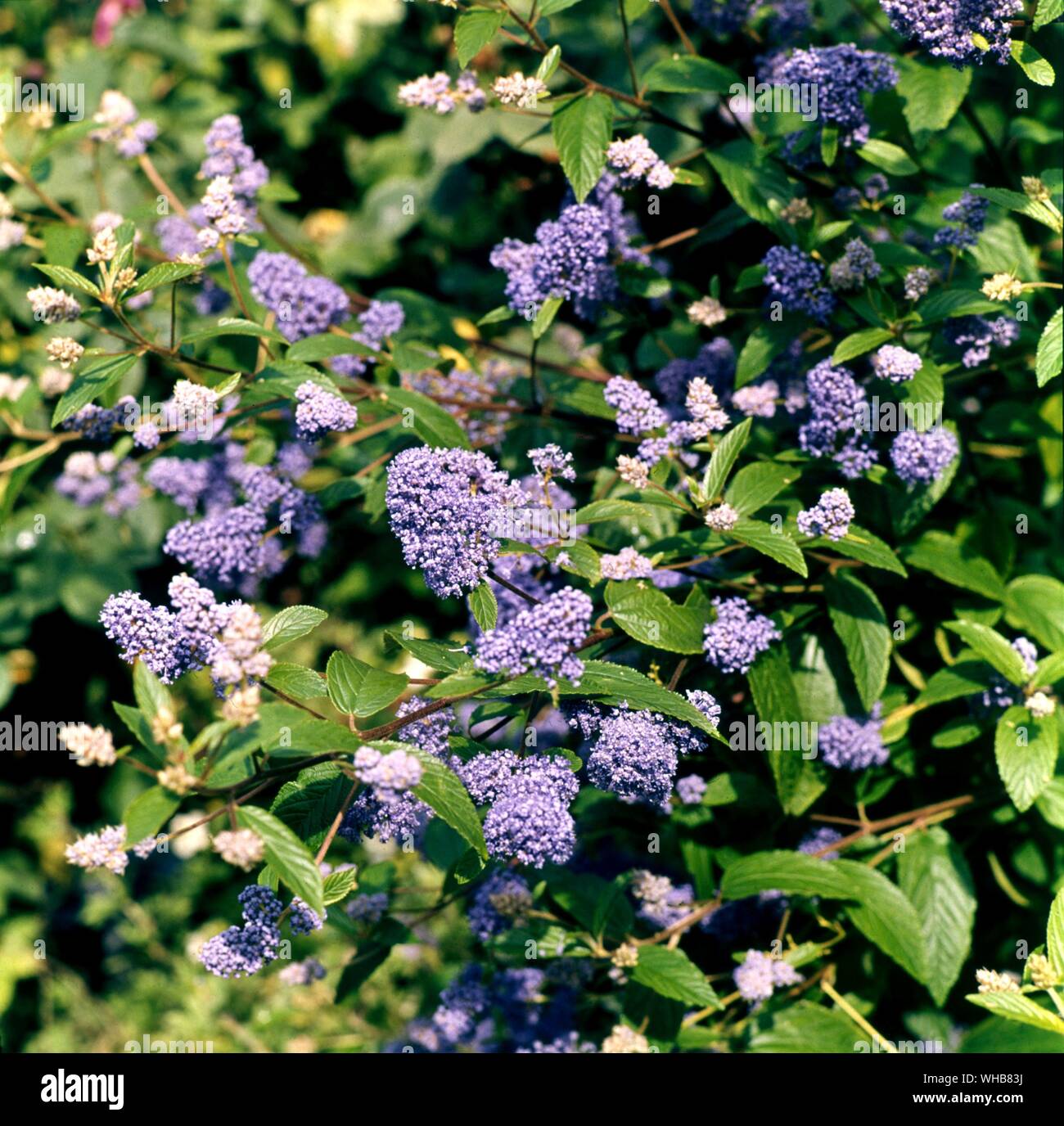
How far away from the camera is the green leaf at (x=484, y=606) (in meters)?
2.15

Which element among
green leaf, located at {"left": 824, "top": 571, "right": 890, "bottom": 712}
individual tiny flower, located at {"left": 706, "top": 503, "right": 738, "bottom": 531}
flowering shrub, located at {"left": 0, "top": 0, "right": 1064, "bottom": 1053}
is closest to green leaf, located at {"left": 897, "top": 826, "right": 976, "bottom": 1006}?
flowering shrub, located at {"left": 0, "top": 0, "right": 1064, "bottom": 1053}

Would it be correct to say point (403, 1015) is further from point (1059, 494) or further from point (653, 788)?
point (1059, 494)

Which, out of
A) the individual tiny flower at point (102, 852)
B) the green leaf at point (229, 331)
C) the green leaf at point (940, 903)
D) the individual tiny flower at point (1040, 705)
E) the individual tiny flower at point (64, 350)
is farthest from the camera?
the green leaf at point (940, 903)

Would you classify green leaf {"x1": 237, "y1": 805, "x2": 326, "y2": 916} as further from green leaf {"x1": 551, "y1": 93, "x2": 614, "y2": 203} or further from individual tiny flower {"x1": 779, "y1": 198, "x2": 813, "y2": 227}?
individual tiny flower {"x1": 779, "y1": 198, "x2": 813, "y2": 227}

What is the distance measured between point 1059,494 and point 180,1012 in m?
3.86

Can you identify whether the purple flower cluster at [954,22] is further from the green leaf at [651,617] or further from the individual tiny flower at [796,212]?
the green leaf at [651,617]

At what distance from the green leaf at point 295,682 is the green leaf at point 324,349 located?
799 millimetres

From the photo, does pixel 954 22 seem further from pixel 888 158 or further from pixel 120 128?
pixel 120 128

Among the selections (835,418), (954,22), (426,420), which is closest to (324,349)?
(426,420)

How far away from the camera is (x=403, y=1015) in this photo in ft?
14.4

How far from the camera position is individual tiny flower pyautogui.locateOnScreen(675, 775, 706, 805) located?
2.72 m

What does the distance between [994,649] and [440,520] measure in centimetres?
132

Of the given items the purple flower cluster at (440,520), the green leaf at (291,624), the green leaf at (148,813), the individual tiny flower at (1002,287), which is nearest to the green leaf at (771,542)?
the purple flower cluster at (440,520)
